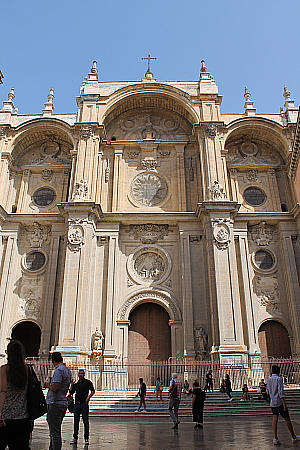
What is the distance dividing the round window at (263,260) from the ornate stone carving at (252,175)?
4953 millimetres

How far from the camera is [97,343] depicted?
18.4 m

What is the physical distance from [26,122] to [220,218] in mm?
13912

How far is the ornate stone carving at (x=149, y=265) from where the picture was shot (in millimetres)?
21188

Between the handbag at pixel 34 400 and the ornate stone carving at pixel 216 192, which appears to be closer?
the handbag at pixel 34 400

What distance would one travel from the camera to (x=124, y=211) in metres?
22.4

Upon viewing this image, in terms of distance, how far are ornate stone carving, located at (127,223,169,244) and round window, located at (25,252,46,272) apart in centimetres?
536

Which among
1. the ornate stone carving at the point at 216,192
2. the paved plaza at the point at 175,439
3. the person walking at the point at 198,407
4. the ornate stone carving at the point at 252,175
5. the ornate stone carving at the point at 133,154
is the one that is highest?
the ornate stone carving at the point at 133,154

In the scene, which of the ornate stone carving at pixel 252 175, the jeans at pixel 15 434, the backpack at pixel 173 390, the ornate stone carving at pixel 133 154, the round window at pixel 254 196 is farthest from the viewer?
the ornate stone carving at pixel 133 154

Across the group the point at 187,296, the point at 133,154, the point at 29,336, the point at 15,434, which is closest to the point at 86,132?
the point at 133,154

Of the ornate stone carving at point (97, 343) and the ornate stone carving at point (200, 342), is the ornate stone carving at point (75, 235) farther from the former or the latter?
the ornate stone carving at point (200, 342)

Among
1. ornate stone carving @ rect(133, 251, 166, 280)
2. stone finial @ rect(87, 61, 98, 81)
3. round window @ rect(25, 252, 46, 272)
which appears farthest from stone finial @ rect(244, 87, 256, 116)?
round window @ rect(25, 252, 46, 272)

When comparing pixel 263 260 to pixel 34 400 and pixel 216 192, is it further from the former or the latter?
pixel 34 400

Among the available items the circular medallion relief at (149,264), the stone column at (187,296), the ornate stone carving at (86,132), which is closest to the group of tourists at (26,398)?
the stone column at (187,296)

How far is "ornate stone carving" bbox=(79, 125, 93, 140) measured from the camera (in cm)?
2278
